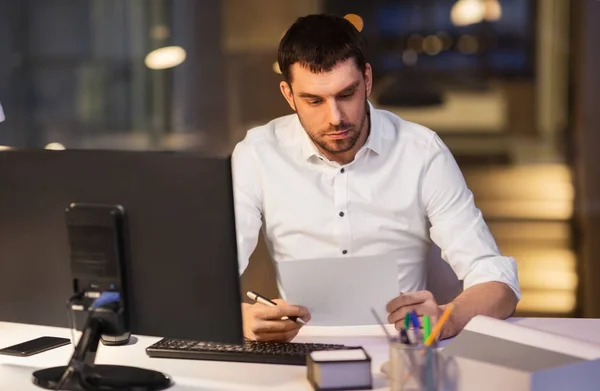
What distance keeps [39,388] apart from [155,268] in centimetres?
33

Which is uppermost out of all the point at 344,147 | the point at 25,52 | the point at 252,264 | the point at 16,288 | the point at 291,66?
the point at 25,52

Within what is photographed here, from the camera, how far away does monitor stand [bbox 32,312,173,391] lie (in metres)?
1.86

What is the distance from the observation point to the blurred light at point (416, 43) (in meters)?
5.99

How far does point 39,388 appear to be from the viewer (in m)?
1.91

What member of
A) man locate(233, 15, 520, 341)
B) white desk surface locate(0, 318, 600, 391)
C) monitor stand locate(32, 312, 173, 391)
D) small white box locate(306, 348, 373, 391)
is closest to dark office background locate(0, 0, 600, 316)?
man locate(233, 15, 520, 341)

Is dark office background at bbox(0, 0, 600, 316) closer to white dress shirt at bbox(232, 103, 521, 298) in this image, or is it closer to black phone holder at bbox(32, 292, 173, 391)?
white dress shirt at bbox(232, 103, 521, 298)

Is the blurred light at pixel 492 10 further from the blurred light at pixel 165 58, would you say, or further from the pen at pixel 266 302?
the pen at pixel 266 302

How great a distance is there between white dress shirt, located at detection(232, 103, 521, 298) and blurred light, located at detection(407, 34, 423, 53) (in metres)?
3.27

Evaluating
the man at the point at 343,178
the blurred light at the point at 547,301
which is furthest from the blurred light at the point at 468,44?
the man at the point at 343,178

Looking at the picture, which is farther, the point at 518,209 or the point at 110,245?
the point at 518,209

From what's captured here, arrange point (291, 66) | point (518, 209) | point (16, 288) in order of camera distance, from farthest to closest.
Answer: point (518, 209) → point (291, 66) → point (16, 288)

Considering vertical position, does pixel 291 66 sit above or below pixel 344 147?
above

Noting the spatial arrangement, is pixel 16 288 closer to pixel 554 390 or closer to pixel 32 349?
pixel 32 349

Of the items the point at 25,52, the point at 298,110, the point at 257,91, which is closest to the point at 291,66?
the point at 298,110
